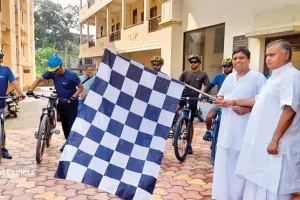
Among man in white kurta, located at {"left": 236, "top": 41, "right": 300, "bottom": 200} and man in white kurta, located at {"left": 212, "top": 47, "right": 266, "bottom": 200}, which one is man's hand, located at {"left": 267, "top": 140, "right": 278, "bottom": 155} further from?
man in white kurta, located at {"left": 212, "top": 47, "right": 266, "bottom": 200}

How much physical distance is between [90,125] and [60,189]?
1.62 m

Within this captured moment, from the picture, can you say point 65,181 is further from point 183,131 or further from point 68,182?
point 183,131

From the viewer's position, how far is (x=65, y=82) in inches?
175

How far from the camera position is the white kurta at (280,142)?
7.41 ft

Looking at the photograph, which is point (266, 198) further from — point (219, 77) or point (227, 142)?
point (219, 77)

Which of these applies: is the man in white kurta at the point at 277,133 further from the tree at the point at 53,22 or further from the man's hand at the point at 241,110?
the tree at the point at 53,22

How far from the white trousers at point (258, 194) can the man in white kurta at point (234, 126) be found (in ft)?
0.86

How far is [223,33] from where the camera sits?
7.22 m

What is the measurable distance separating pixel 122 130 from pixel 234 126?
125 cm

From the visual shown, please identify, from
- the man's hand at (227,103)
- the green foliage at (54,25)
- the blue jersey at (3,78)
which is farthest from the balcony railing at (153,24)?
the green foliage at (54,25)

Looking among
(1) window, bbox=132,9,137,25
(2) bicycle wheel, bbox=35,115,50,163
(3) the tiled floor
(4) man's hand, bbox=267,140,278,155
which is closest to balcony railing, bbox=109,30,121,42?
(1) window, bbox=132,9,137,25

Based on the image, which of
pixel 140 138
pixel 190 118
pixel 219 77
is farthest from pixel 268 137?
pixel 219 77

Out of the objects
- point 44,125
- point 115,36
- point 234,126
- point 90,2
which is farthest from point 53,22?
point 234,126

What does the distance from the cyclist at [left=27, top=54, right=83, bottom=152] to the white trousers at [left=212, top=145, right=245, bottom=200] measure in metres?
2.45
